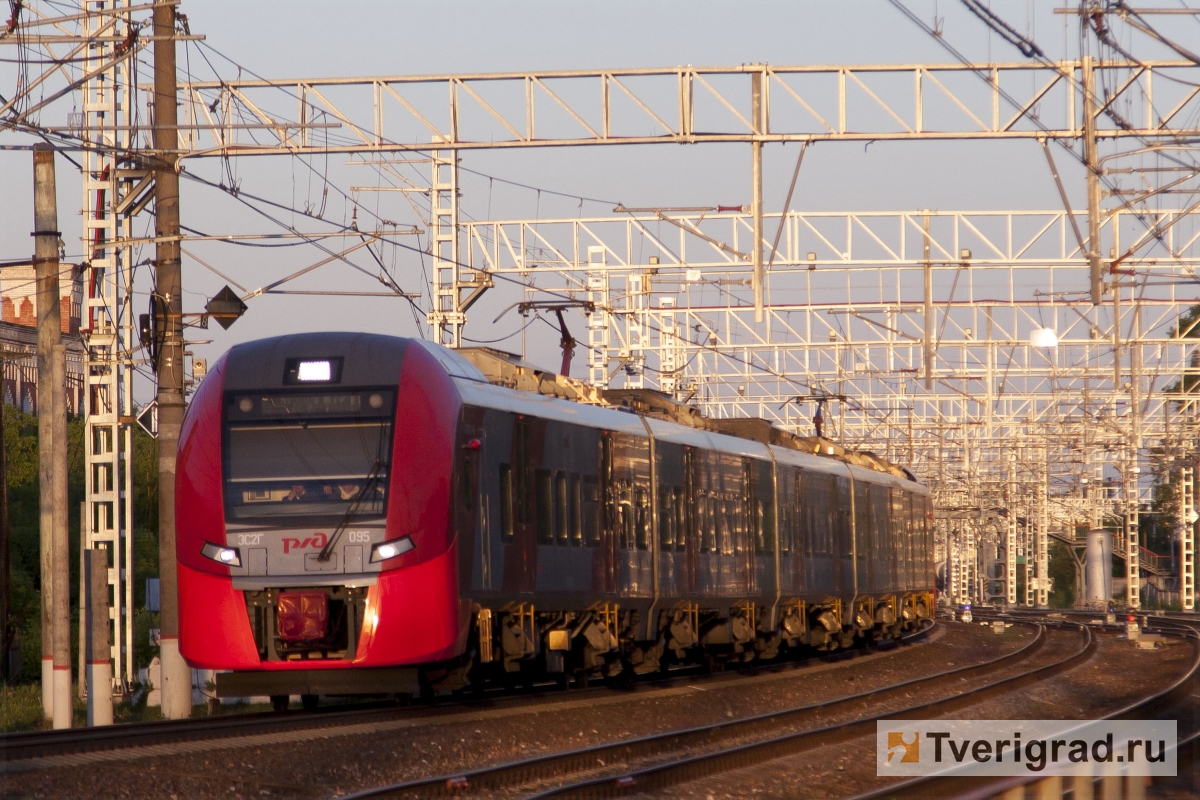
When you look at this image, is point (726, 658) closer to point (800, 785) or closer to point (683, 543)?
point (683, 543)

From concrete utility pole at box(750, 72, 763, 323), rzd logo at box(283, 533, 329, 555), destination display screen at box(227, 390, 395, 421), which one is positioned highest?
concrete utility pole at box(750, 72, 763, 323)

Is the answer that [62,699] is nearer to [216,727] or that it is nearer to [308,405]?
[216,727]

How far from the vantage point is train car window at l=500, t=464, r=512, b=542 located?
15.8m

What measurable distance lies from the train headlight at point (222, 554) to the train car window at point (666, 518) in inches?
281

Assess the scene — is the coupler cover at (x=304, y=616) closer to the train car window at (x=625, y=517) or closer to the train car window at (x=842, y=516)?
the train car window at (x=625, y=517)

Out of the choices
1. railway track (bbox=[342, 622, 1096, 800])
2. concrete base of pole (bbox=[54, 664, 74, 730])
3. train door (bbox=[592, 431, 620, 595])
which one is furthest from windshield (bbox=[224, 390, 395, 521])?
train door (bbox=[592, 431, 620, 595])

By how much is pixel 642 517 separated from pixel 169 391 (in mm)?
5396

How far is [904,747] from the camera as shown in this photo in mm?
14922

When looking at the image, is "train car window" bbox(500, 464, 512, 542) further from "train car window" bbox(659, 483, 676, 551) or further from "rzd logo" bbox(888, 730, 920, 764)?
"train car window" bbox(659, 483, 676, 551)

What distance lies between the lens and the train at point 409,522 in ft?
46.2

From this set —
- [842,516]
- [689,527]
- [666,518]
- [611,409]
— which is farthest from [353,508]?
[842,516]

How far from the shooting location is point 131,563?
22062mm

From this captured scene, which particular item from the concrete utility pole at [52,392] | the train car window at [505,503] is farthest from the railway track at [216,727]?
the concrete utility pole at [52,392]
